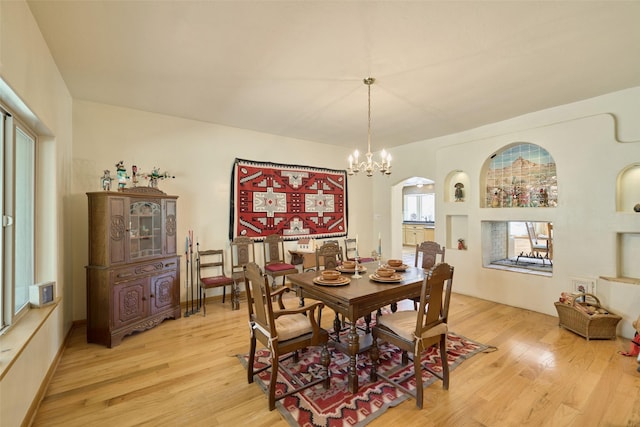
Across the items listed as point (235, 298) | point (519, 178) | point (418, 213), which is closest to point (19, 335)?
point (235, 298)

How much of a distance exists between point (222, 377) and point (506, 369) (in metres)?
2.48

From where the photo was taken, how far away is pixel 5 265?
1.85 metres

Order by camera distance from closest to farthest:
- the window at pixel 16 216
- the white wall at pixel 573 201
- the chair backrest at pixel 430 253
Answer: the window at pixel 16 216
the white wall at pixel 573 201
the chair backrest at pixel 430 253

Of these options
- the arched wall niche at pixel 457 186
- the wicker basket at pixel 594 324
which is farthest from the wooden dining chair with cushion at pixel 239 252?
the wicker basket at pixel 594 324

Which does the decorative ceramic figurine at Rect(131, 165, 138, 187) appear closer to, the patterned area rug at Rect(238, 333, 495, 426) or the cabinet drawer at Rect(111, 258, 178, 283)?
the cabinet drawer at Rect(111, 258, 178, 283)

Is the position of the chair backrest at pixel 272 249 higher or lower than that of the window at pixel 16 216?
lower

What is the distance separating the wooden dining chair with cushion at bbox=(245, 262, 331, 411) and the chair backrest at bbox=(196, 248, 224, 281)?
2146 mm

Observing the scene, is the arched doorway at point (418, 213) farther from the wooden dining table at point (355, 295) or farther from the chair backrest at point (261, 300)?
the chair backrest at point (261, 300)

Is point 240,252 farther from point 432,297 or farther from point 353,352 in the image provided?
point 432,297

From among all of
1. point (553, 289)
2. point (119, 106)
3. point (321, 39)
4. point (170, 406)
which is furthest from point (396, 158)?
point (170, 406)

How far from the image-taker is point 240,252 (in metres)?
4.41

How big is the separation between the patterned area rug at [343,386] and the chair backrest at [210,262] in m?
1.84

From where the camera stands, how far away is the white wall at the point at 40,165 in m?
1.60

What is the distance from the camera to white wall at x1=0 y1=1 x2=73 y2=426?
63.2 inches
